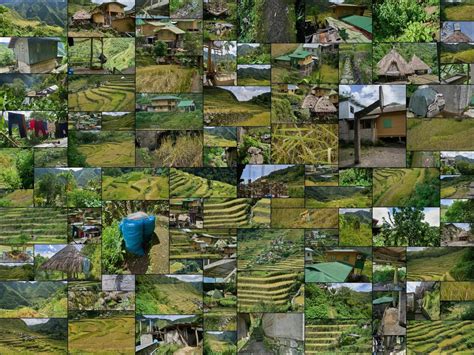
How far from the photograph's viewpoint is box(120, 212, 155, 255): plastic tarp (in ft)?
22.2

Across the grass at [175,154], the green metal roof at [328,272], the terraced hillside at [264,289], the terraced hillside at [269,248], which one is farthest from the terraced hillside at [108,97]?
the green metal roof at [328,272]

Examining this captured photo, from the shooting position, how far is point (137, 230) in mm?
6766

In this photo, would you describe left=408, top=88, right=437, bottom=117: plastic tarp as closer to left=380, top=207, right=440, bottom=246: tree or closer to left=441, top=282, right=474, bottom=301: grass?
left=380, top=207, right=440, bottom=246: tree

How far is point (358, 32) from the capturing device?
6816mm

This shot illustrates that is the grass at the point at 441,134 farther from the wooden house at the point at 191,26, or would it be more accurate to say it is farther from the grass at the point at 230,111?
the wooden house at the point at 191,26

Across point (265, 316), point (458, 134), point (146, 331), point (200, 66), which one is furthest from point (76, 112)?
point (458, 134)

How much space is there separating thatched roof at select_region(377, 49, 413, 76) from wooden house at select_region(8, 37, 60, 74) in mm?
2861

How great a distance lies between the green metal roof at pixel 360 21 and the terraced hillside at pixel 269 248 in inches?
73.7

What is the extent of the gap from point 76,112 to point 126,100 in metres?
0.45

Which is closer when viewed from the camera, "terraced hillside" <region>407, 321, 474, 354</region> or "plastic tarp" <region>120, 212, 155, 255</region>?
"plastic tarp" <region>120, 212, 155, 255</region>

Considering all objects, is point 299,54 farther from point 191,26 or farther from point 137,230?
point 137,230

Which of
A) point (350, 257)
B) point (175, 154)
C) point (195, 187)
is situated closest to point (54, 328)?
point (195, 187)

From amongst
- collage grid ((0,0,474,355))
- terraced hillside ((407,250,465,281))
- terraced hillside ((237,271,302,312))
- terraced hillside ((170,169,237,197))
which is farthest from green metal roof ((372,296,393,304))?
terraced hillside ((170,169,237,197))

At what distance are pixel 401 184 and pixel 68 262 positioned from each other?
3.01 metres
